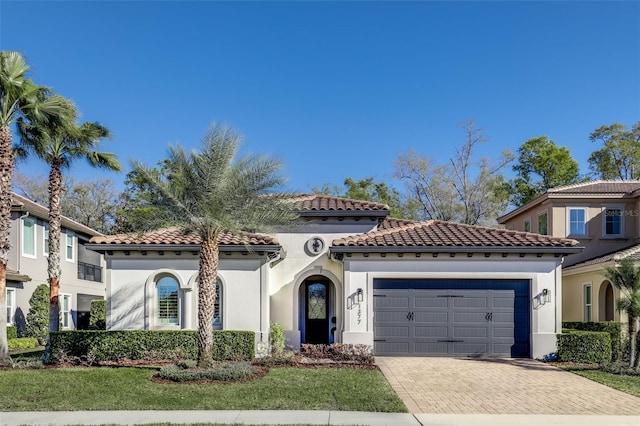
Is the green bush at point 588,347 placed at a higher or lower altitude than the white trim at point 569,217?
lower

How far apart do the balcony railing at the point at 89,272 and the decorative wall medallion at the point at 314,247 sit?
50.8 feet

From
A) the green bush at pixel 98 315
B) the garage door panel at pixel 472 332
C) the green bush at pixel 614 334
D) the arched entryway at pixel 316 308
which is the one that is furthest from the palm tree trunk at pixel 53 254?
the green bush at pixel 614 334

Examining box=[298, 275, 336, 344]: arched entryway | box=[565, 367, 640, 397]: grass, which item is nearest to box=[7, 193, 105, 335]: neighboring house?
box=[298, 275, 336, 344]: arched entryway

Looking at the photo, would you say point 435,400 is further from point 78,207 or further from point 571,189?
point 78,207

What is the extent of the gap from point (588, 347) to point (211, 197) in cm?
1145

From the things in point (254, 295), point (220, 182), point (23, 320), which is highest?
point (220, 182)

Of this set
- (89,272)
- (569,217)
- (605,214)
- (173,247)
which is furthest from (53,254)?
(605,214)

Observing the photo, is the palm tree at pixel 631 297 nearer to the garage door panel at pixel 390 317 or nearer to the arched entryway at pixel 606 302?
the arched entryway at pixel 606 302

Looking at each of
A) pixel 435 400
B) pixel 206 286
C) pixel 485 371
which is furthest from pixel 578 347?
pixel 206 286

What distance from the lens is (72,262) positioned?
26812mm

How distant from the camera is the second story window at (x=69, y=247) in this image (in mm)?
26234

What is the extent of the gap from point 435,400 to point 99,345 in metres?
9.62

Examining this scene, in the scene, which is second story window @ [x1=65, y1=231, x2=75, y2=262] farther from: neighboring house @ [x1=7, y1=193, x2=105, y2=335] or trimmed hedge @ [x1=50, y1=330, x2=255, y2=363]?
trimmed hedge @ [x1=50, y1=330, x2=255, y2=363]

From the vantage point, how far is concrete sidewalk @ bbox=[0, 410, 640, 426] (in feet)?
27.8
